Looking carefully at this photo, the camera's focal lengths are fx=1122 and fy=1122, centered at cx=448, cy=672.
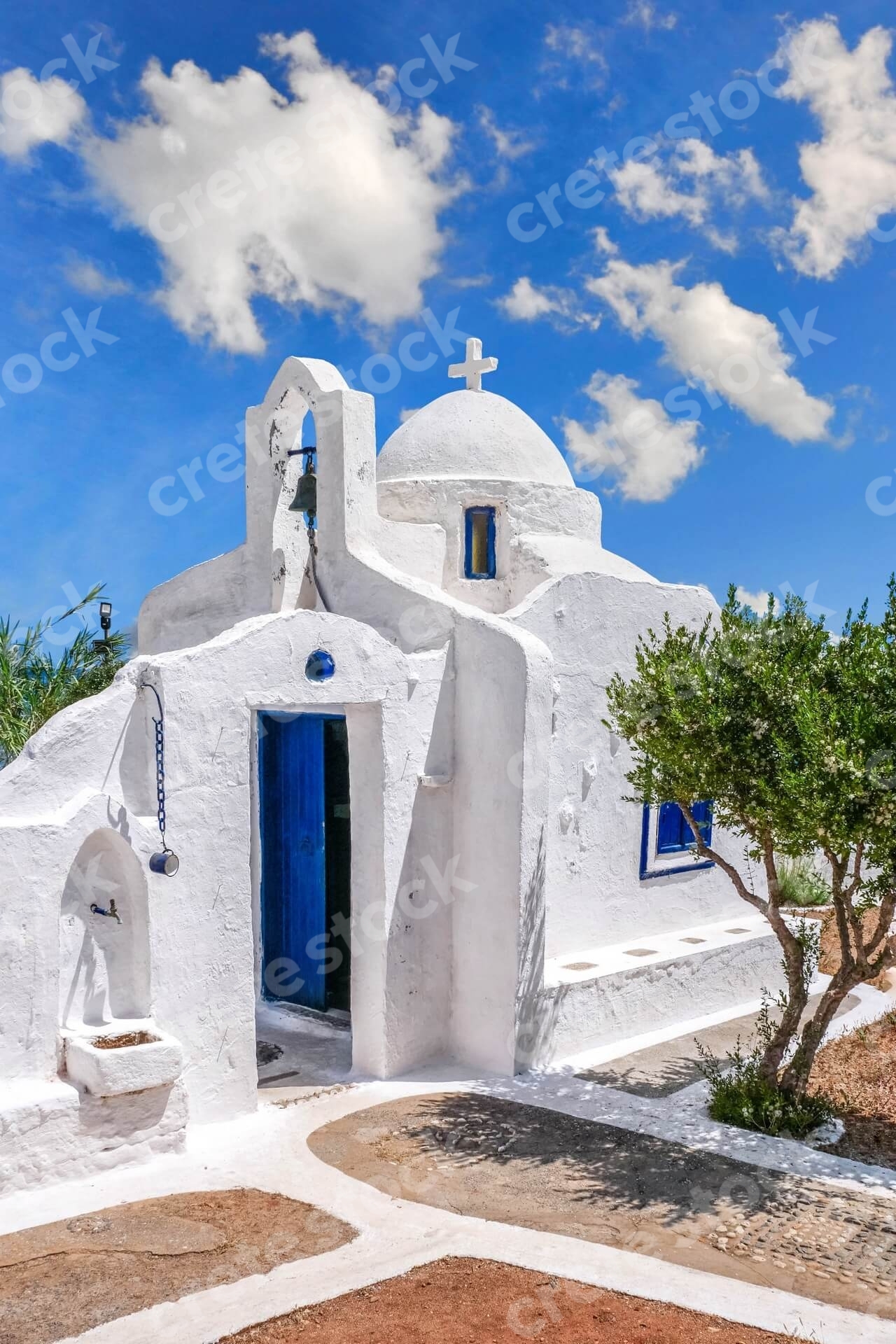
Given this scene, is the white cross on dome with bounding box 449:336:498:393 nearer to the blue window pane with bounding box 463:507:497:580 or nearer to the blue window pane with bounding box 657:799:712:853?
the blue window pane with bounding box 463:507:497:580

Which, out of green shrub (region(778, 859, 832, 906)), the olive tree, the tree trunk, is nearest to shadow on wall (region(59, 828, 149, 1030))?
the olive tree

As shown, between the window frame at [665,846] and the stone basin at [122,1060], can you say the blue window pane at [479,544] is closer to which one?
the window frame at [665,846]

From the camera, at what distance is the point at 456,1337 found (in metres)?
5.20

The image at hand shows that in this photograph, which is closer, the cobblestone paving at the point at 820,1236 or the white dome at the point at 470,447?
the cobblestone paving at the point at 820,1236

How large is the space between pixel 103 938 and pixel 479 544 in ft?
21.1

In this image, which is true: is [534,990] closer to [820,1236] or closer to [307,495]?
[820,1236]

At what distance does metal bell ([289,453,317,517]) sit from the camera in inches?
399

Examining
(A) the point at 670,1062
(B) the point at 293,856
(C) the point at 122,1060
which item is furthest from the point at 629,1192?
(B) the point at 293,856

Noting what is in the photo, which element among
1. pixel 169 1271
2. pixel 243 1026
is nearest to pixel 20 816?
pixel 243 1026

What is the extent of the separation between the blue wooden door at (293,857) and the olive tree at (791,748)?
3.19 m

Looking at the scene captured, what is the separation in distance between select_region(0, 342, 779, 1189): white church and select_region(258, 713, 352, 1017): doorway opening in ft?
0.10

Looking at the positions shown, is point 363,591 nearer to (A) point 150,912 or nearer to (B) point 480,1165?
(A) point 150,912

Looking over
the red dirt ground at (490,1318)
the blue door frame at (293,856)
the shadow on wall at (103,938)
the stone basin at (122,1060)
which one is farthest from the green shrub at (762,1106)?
the shadow on wall at (103,938)

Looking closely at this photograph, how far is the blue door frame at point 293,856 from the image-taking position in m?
10.3
